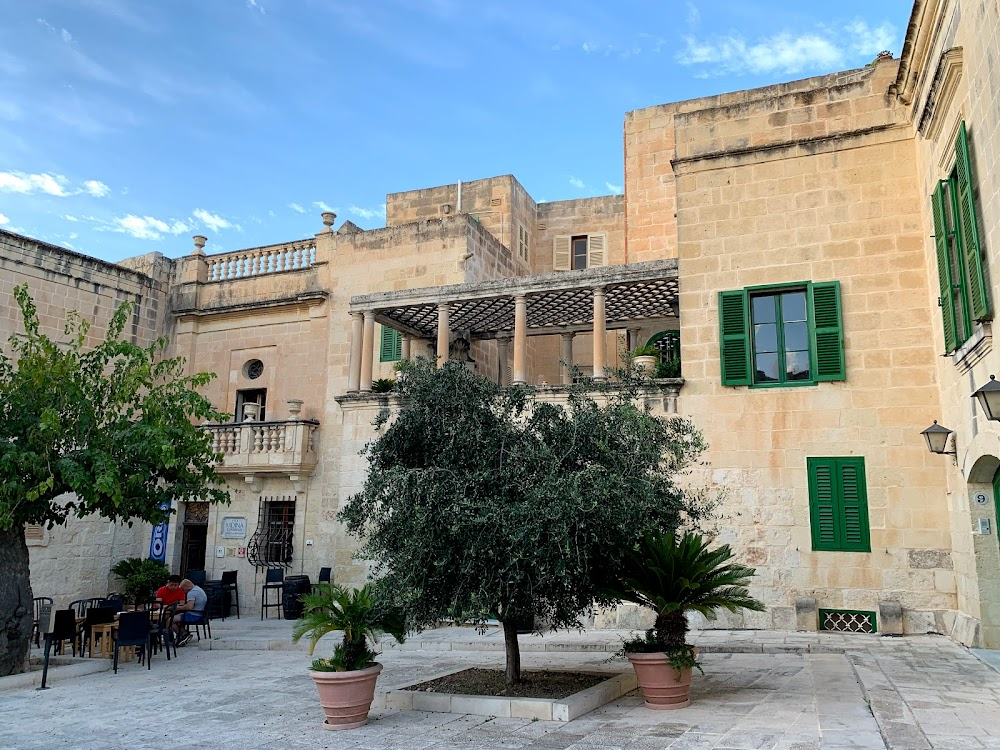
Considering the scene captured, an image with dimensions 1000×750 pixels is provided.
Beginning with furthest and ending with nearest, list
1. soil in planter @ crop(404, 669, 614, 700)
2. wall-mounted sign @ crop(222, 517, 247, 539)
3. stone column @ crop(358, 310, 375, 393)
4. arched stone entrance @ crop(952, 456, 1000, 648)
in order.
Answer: wall-mounted sign @ crop(222, 517, 247, 539)
stone column @ crop(358, 310, 375, 393)
arched stone entrance @ crop(952, 456, 1000, 648)
soil in planter @ crop(404, 669, 614, 700)

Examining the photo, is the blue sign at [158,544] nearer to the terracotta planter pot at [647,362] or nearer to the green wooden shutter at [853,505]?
the terracotta planter pot at [647,362]

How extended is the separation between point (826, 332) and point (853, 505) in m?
2.64

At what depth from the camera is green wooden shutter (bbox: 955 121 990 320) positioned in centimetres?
846

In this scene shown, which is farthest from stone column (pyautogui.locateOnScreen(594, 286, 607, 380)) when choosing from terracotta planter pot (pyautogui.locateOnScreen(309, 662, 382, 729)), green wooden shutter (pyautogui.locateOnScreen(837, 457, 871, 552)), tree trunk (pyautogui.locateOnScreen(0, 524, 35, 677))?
tree trunk (pyautogui.locateOnScreen(0, 524, 35, 677))

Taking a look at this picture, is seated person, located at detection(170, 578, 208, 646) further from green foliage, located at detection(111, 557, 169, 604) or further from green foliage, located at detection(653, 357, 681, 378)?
green foliage, located at detection(653, 357, 681, 378)

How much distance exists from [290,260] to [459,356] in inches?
206

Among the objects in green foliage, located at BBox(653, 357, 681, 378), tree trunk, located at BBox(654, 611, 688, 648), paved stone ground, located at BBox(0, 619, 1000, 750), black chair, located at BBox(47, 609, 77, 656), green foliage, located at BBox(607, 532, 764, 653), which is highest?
green foliage, located at BBox(653, 357, 681, 378)

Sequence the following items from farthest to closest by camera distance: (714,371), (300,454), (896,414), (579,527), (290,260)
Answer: (290,260)
(300,454)
(714,371)
(896,414)
(579,527)

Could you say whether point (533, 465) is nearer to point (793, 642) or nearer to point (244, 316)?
point (793, 642)

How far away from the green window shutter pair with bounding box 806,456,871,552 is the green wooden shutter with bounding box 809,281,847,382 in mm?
1346

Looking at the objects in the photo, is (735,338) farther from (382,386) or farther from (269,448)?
(269,448)

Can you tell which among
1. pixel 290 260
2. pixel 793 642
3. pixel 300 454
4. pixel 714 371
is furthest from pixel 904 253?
pixel 290 260

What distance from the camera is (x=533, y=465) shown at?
7.59 m

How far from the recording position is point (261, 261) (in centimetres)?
2033
